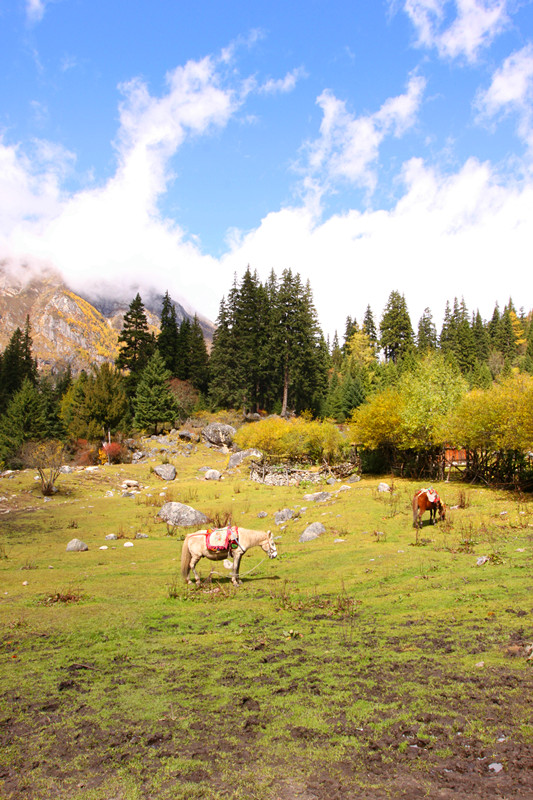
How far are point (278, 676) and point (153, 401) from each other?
47.2 meters

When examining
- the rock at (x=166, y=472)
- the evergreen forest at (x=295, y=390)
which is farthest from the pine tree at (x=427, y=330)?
the rock at (x=166, y=472)

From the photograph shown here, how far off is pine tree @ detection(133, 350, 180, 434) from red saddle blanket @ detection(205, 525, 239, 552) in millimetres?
42139

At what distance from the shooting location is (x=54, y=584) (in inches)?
394

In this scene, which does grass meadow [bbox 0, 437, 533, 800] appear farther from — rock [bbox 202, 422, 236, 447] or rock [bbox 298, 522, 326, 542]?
rock [bbox 202, 422, 236, 447]

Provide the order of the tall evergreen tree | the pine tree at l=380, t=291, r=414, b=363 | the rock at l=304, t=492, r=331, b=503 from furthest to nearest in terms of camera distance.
Answer: the pine tree at l=380, t=291, r=414, b=363, the tall evergreen tree, the rock at l=304, t=492, r=331, b=503

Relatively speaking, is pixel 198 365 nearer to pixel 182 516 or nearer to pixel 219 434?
pixel 219 434

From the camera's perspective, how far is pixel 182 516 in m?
19.0

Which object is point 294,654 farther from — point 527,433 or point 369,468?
point 369,468

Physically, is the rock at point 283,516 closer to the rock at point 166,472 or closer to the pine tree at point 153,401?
the rock at point 166,472

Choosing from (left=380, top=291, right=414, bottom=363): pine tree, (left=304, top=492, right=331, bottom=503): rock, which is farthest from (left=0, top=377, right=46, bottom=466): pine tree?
(left=380, top=291, right=414, bottom=363): pine tree

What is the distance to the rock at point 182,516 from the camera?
1873 centimetres

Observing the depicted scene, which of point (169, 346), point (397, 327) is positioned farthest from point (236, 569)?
point (397, 327)

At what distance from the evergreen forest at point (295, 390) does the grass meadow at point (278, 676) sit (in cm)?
1165

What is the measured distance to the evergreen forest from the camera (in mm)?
23078
